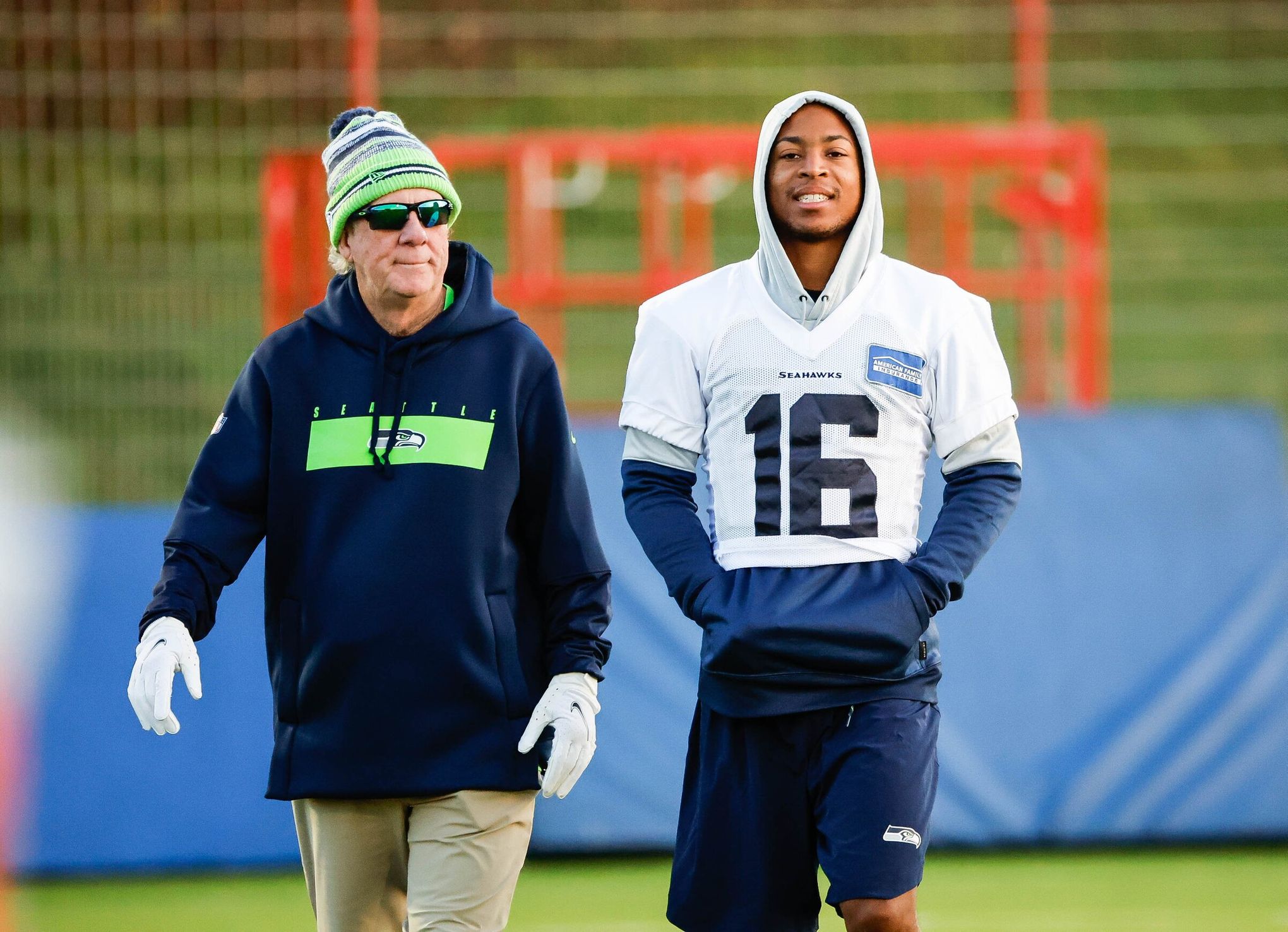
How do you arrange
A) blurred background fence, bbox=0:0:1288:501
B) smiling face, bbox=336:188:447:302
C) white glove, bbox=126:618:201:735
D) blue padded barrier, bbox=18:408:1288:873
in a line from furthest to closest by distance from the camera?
blurred background fence, bbox=0:0:1288:501 → blue padded barrier, bbox=18:408:1288:873 → smiling face, bbox=336:188:447:302 → white glove, bbox=126:618:201:735

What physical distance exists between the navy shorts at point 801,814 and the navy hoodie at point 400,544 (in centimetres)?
38

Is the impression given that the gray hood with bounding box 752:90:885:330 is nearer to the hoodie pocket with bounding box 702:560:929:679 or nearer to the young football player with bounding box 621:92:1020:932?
the young football player with bounding box 621:92:1020:932

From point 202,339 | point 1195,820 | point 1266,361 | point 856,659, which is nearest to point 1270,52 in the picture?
point 1266,361

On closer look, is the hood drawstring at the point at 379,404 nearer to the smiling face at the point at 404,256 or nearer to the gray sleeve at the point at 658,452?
the smiling face at the point at 404,256

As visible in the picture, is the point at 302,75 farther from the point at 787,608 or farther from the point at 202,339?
the point at 787,608

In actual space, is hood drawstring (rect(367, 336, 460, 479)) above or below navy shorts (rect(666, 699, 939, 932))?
above

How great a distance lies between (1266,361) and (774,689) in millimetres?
6608

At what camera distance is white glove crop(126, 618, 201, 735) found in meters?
3.21

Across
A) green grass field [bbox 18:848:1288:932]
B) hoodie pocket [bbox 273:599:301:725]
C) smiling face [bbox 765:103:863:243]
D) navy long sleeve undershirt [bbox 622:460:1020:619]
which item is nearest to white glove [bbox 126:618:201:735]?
hoodie pocket [bbox 273:599:301:725]

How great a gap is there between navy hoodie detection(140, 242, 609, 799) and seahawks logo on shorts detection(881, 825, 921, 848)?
0.62 m

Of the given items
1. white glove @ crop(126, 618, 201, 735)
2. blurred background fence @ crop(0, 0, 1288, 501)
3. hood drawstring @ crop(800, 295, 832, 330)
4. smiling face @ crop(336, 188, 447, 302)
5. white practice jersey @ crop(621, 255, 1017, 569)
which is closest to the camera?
white glove @ crop(126, 618, 201, 735)

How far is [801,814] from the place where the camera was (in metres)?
3.52

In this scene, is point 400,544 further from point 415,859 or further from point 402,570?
point 415,859

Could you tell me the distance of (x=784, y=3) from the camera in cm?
1015
